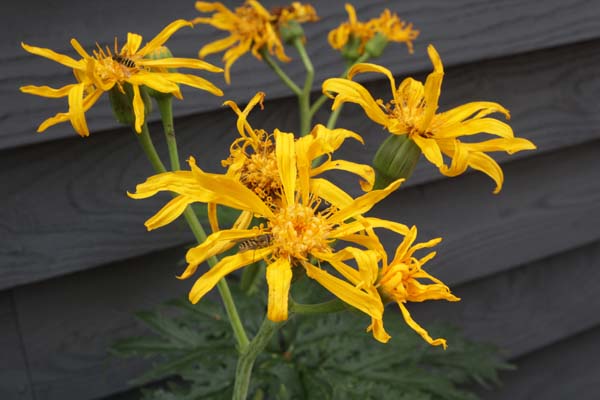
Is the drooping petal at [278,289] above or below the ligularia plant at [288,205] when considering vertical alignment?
below

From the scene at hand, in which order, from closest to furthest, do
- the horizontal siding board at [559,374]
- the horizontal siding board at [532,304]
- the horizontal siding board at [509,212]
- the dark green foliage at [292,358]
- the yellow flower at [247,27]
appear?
the dark green foliage at [292,358], the yellow flower at [247,27], the horizontal siding board at [509,212], the horizontal siding board at [532,304], the horizontal siding board at [559,374]

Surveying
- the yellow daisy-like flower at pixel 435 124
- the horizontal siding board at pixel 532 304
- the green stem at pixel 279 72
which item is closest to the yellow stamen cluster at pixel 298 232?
the yellow daisy-like flower at pixel 435 124

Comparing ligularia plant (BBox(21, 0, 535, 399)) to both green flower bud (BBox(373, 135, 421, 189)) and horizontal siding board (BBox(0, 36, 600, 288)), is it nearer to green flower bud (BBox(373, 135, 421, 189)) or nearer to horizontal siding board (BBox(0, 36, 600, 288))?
green flower bud (BBox(373, 135, 421, 189))

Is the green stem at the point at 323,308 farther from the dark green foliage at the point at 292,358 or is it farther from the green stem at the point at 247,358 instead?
the dark green foliage at the point at 292,358

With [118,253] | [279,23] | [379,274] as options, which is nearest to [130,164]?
[118,253]

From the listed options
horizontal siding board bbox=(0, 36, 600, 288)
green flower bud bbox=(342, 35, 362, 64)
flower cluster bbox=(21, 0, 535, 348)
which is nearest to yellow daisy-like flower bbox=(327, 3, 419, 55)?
green flower bud bbox=(342, 35, 362, 64)

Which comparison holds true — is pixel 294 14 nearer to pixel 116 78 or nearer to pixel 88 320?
pixel 116 78

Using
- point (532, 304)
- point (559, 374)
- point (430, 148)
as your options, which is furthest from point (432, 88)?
point (559, 374)

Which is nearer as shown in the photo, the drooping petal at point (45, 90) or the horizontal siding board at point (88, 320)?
the drooping petal at point (45, 90)
